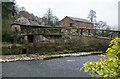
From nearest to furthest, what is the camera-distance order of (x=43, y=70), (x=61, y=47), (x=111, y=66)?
(x=111, y=66), (x=43, y=70), (x=61, y=47)

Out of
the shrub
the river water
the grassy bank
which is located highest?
the shrub

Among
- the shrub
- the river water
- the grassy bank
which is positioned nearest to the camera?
the shrub

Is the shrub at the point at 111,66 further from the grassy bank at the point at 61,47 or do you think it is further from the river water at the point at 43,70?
the grassy bank at the point at 61,47

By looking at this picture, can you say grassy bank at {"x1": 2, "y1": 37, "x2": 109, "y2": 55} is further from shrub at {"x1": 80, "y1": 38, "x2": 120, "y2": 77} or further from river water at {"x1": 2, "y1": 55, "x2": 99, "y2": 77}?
shrub at {"x1": 80, "y1": 38, "x2": 120, "y2": 77}

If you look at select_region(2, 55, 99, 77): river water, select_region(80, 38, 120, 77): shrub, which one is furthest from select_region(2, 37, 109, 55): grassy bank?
select_region(80, 38, 120, 77): shrub

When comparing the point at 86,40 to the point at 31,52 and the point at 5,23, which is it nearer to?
the point at 31,52

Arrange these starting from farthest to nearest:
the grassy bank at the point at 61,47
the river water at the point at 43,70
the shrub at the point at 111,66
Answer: the grassy bank at the point at 61,47, the river water at the point at 43,70, the shrub at the point at 111,66

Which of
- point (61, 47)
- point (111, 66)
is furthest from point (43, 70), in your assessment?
point (61, 47)

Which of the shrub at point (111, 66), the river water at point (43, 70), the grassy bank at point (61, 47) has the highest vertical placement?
the shrub at point (111, 66)

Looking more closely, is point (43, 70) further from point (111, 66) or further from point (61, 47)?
point (61, 47)

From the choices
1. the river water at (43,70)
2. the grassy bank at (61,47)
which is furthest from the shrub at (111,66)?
the grassy bank at (61,47)

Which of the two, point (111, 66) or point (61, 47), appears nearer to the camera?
point (111, 66)

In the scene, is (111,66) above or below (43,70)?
above

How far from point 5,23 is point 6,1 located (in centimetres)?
601
